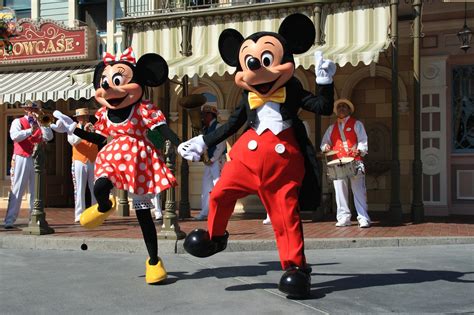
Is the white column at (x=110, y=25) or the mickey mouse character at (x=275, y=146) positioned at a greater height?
the white column at (x=110, y=25)

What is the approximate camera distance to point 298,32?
455cm

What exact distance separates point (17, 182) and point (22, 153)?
0.44 meters

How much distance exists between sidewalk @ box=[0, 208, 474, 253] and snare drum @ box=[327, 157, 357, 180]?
0.79 metres

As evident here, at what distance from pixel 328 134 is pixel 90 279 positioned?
4.68 metres

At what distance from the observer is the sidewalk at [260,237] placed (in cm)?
681

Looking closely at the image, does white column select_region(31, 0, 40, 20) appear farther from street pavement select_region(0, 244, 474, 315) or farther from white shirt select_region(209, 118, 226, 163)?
street pavement select_region(0, 244, 474, 315)

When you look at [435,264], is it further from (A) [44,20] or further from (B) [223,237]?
(A) [44,20]

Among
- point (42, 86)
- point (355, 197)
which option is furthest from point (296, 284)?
point (42, 86)

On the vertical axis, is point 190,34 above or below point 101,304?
above

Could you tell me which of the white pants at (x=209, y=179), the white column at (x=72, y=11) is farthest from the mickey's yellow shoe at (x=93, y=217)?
the white column at (x=72, y=11)

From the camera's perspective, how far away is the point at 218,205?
436 cm

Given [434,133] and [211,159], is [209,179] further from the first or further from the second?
[434,133]

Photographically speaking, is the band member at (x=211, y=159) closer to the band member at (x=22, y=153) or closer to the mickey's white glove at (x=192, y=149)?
the band member at (x=22, y=153)

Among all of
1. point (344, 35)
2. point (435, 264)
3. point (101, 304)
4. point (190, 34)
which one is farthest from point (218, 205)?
point (190, 34)
